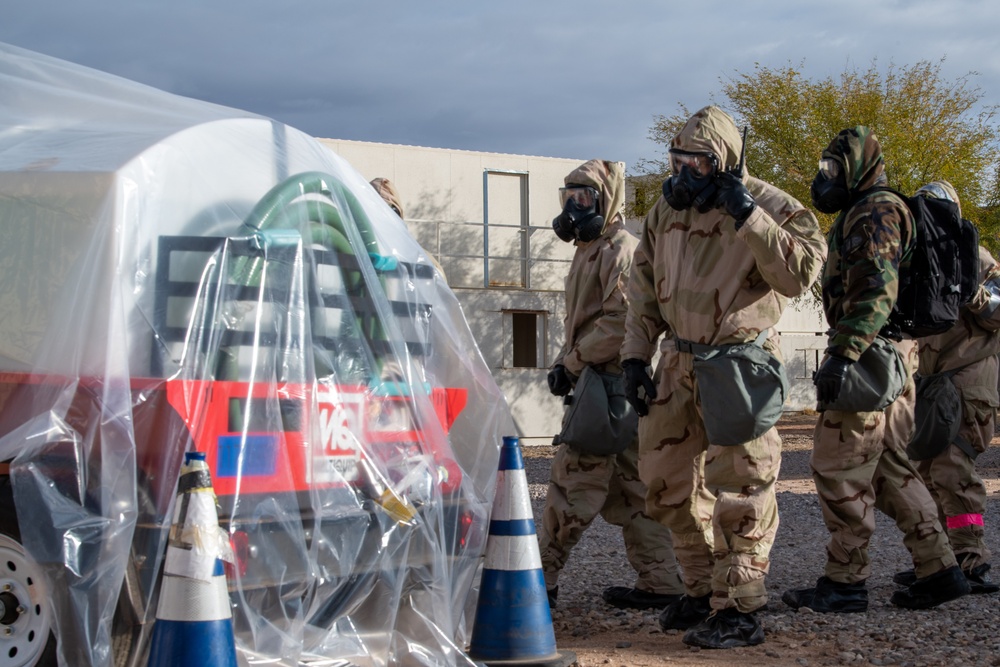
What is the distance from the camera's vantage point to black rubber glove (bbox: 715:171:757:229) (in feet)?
14.0

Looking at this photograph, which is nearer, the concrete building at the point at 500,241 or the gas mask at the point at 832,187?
the gas mask at the point at 832,187

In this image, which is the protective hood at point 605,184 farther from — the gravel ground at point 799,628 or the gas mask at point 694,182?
the gravel ground at point 799,628

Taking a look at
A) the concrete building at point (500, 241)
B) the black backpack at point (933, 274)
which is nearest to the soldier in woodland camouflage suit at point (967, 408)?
the black backpack at point (933, 274)

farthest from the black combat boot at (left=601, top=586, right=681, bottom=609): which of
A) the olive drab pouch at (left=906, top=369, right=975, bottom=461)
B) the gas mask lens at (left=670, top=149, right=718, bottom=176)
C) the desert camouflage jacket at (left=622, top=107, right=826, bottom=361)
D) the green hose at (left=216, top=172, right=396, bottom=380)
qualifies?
the green hose at (left=216, top=172, right=396, bottom=380)

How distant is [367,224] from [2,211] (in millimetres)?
1161

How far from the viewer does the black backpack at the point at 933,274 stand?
516cm

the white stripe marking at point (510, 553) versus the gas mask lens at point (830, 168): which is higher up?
the gas mask lens at point (830, 168)

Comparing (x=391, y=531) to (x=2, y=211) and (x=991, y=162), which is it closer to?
(x=2, y=211)

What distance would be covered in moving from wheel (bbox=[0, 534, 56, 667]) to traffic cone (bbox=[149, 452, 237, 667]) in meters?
0.41

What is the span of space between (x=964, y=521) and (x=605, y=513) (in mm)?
1935

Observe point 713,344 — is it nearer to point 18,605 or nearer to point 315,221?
point 315,221

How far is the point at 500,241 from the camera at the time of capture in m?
21.5

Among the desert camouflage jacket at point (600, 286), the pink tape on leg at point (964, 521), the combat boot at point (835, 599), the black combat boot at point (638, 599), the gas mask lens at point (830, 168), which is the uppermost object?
the gas mask lens at point (830, 168)

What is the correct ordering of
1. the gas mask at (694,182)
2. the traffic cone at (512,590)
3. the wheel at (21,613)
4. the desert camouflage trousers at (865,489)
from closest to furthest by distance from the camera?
the wheel at (21,613)
the traffic cone at (512,590)
the gas mask at (694,182)
the desert camouflage trousers at (865,489)
